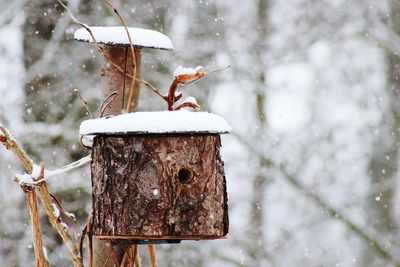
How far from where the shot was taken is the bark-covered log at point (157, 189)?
2336 millimetres

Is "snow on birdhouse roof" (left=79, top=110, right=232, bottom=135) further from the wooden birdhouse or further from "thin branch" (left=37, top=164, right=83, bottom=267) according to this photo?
"thin branch" (left=37, top=164, right=83, bottom=267)

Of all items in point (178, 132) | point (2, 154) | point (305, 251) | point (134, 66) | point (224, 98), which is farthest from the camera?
point (305, 251)

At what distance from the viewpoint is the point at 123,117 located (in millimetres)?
2316

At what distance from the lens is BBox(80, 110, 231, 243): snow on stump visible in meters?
2.33

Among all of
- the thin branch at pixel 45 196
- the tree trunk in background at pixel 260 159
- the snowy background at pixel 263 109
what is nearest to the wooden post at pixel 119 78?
the thin branch at pixel 45 196

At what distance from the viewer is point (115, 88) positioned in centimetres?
262

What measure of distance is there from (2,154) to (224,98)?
2133mm

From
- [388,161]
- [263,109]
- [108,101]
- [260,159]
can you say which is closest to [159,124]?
[108,101]

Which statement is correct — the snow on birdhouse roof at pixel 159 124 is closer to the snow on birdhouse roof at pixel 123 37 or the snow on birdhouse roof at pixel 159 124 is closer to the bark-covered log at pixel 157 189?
the bark-covered log at pixel 157 189

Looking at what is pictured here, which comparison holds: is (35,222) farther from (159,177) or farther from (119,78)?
(119,78)

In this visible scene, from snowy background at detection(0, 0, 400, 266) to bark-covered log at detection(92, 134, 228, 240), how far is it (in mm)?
4546

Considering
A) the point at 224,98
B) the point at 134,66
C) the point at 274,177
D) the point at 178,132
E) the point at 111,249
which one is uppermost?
the point at 224,98

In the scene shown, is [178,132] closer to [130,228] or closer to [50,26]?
[130,228]

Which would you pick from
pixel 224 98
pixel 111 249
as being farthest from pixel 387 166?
pixel 111 249
